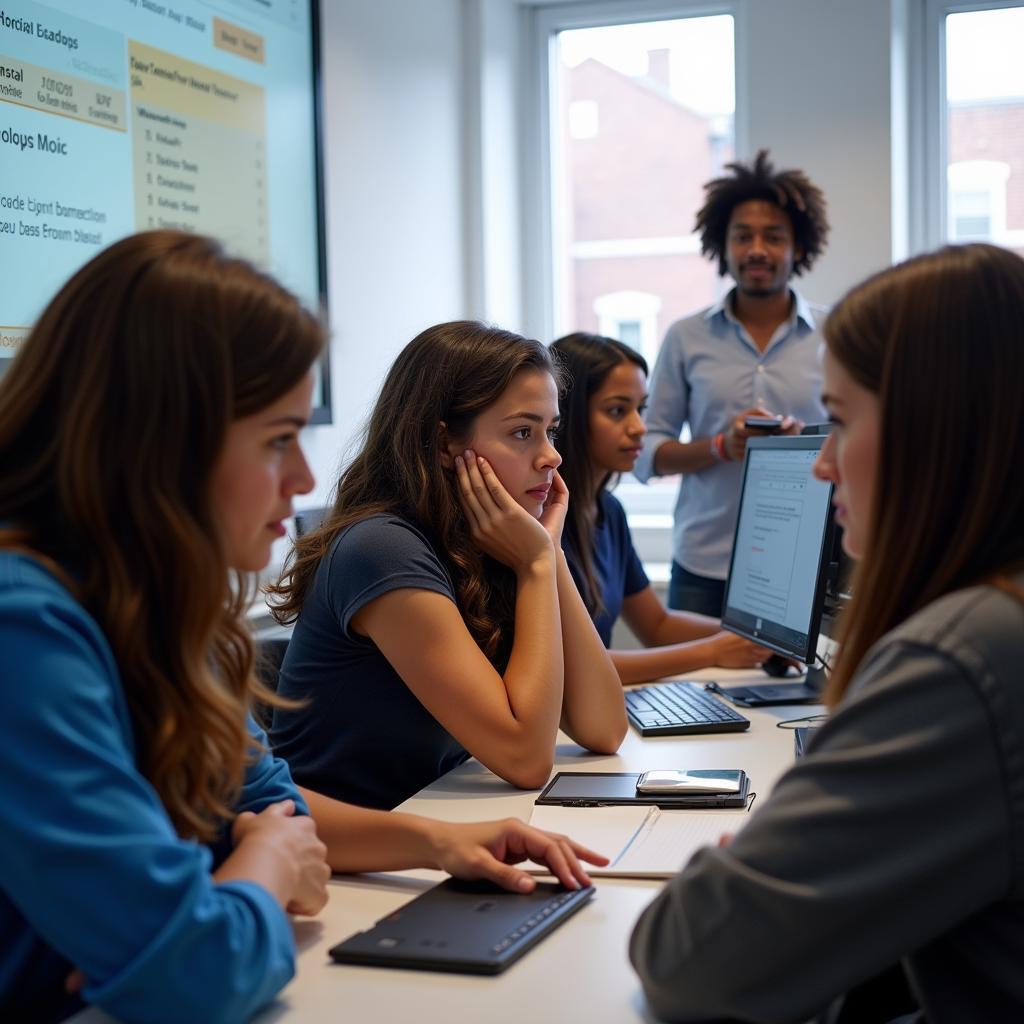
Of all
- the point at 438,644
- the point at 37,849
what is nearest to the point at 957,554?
the point at 37,849

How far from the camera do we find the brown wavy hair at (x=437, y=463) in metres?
1.71

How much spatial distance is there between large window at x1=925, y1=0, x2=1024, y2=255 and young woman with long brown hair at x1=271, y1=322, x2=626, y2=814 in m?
2.76

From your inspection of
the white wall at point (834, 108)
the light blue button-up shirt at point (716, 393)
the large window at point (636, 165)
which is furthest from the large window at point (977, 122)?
the light blue button-up shirt at point (716, 393)

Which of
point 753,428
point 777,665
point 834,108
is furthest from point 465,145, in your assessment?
point 777,665

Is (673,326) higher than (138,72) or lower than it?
lower

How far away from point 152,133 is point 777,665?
64.9 inches

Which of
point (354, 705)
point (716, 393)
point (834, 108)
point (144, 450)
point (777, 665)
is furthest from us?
point (834, 108)

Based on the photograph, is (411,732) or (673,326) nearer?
(411,732)

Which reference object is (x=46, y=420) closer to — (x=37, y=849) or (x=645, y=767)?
(x=37, y=849)

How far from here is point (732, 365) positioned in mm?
3260

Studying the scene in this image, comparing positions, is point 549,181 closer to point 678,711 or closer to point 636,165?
point 636,165

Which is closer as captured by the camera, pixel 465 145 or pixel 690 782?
pixel 690 782

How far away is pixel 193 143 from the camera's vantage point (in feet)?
8.86

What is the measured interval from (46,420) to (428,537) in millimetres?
845
